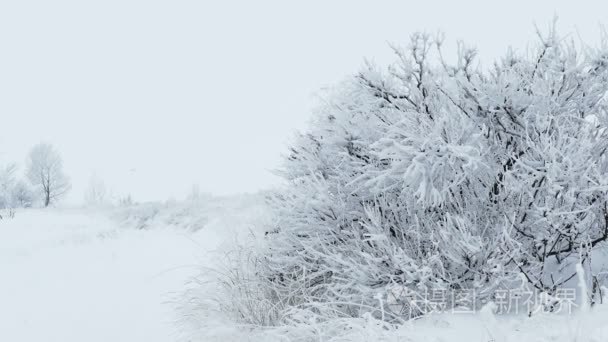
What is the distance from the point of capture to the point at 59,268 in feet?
30.0

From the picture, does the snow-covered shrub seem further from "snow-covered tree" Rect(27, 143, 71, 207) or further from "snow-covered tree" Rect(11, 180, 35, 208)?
"snow-covered tree" Rect(11, 180, 35, 208)

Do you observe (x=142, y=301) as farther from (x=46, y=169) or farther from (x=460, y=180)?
(x=46, y=169)

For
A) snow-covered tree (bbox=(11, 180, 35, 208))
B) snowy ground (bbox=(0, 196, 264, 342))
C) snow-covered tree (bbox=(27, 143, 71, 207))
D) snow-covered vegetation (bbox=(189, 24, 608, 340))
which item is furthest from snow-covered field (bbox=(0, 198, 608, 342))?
snow-covered tree (bbox=(11, 180, 35, 208))

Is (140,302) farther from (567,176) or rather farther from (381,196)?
(567,176)

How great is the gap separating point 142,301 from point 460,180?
5.09 metres

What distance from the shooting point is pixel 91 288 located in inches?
290

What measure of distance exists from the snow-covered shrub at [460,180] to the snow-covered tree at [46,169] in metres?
46.1

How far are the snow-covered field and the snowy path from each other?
0.01 m


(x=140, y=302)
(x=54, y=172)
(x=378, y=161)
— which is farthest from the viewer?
(x=54, y=172)

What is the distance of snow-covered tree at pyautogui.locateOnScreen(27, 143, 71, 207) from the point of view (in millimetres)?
43594

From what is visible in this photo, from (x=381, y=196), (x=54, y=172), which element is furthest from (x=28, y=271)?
(x=54, y=172)

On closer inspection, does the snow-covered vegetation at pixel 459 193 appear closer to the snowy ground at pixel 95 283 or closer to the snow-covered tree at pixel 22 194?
the snowy ground at pixel 95 283

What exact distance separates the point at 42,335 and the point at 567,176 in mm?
5157

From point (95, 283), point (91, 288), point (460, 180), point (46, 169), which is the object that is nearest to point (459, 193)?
point (460, 180)
